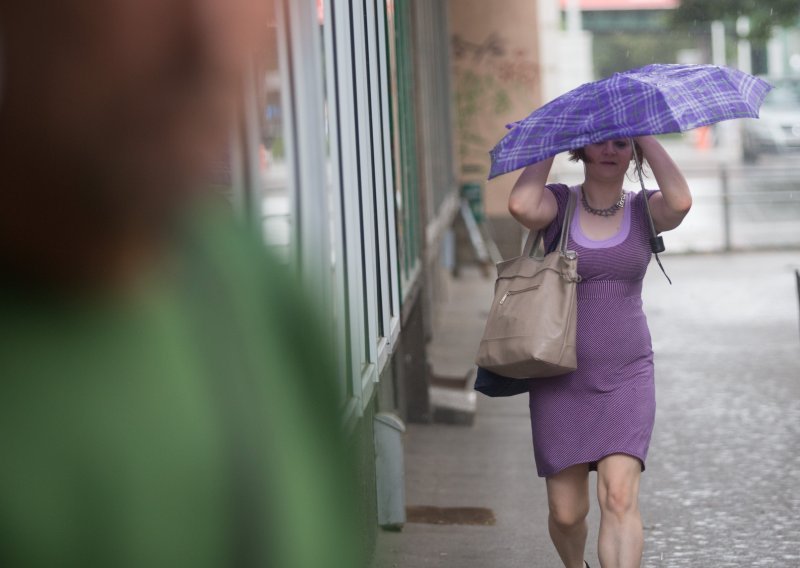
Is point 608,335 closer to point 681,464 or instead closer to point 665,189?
point 665,189

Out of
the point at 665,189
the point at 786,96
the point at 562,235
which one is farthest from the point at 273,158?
the point at 786,96

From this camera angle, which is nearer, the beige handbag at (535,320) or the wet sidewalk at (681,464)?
the beige handbag at (535,320)

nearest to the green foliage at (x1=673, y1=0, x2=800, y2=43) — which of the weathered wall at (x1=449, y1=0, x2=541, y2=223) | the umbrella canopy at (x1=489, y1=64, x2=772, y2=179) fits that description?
the weathered wall at (x1=449, y1=0, x2=541, y2=223)

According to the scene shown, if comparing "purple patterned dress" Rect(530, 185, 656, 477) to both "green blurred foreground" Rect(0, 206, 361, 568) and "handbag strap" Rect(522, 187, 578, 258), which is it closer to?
"handbag strap" Rect(522, 187, 578, 258)

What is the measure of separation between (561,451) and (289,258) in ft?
8.09

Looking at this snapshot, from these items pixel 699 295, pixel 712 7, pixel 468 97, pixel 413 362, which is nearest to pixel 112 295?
pixel 413 362

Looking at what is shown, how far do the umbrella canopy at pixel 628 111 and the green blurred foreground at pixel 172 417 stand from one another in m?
2.30

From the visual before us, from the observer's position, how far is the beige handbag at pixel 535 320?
3.66 meters

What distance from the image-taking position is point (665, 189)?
12.4 feet

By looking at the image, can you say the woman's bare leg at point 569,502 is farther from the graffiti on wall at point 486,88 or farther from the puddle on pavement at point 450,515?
the graffiti on wall at point 486,88

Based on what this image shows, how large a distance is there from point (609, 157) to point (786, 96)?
29.9 meters

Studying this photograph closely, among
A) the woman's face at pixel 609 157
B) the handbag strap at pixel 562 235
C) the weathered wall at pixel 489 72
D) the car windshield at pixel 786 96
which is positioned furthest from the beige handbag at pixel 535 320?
the car windshield at pixel 786 96

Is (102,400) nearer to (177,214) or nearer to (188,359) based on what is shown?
(188,359)

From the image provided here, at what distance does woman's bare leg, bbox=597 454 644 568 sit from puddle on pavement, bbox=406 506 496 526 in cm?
182
